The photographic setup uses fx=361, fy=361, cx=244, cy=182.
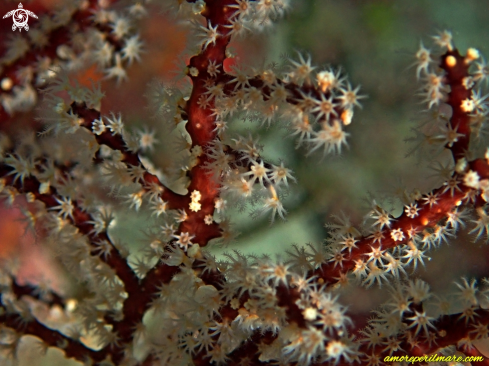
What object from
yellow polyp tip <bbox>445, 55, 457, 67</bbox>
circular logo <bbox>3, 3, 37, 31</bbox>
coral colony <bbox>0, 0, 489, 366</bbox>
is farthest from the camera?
circular logo <bbox>3, 3, 37, 31</bbox>

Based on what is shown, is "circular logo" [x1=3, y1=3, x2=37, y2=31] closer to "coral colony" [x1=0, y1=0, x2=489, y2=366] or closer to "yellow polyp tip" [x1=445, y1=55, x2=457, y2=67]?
"coral colony" [x1=0, y1=0, x2=489, y2=366]

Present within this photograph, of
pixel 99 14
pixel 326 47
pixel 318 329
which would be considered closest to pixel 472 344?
pixel 318 329

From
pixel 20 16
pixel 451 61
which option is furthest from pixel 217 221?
pixel 20 16

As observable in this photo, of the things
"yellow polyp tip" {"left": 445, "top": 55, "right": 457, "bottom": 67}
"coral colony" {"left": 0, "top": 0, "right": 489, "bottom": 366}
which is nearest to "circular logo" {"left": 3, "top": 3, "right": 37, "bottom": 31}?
"coral colony" {"left": 0, "top": 0, "right": 489, "bottom": 366}

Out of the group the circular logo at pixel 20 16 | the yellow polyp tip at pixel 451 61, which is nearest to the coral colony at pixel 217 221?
the yellow polyp tip at pixel 451 61

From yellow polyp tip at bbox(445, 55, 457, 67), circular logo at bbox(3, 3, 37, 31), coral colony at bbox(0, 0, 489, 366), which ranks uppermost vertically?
circular logo at bbox(3, 3, 37, 31)

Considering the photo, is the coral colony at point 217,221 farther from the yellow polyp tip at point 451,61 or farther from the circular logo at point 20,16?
the circular logo at point 20,16
